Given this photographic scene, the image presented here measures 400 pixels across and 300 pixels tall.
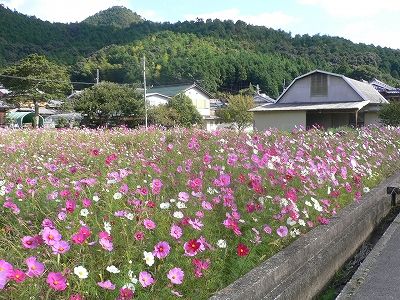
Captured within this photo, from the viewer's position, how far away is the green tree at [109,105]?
35.6m

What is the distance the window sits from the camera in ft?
115

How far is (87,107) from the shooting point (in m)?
35.4

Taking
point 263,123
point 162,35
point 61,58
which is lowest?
point 263,123

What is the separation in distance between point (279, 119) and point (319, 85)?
4237mm

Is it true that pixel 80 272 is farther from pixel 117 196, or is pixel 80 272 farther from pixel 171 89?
pixel 171 89

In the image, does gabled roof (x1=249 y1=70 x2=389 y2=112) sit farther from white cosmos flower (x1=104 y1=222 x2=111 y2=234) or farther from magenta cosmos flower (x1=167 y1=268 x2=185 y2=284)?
magenta cosmos flower (x1=167 y1=268 x2=185 y2=284)

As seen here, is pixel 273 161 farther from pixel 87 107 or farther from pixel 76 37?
pixel 76 37

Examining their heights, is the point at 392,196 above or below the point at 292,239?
below

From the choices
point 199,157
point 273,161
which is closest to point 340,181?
point 273,161

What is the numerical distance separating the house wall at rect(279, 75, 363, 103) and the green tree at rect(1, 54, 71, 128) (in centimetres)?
1922

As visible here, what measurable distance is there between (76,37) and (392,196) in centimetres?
6747

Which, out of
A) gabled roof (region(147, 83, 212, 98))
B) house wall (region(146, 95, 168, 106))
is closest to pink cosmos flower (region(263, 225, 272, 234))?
house wall (region(146, 95, 168, 106))

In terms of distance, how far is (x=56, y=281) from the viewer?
178 centimetres

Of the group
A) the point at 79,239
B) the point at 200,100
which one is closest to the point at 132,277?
the point at 79,239
